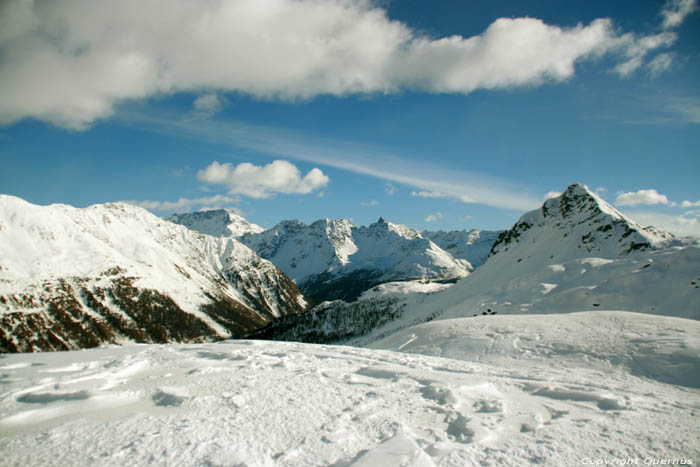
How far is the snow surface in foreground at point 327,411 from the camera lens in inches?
Result: 280

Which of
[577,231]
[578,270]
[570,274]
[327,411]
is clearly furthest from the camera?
[577,231]

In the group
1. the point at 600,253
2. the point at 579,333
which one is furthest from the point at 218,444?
the point at 600,253

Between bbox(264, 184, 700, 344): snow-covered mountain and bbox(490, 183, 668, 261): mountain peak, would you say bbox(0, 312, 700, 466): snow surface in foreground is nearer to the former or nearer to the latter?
bbox(264, 184, 700, 344): snow-covered mountain

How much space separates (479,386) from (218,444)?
26.7 ft

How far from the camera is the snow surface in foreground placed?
23.3 ft

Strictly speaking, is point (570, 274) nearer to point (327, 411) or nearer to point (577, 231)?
point (577, 231)

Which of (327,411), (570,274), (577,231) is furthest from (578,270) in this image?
(327,411)

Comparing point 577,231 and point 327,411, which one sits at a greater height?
point 577,231

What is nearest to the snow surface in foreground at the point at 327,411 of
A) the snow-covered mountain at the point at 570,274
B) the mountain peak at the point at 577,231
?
the snow-covered mountain at the point at 570,274

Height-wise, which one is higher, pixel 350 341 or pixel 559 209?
pixel 559 209

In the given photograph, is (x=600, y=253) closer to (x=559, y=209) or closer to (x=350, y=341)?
(x=559, y=209)

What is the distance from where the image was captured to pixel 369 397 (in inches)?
398

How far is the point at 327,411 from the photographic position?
909 cm

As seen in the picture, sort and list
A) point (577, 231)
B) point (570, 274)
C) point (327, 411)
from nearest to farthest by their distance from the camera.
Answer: point (327, 411) < point (570, 274) < point (577, 231)
